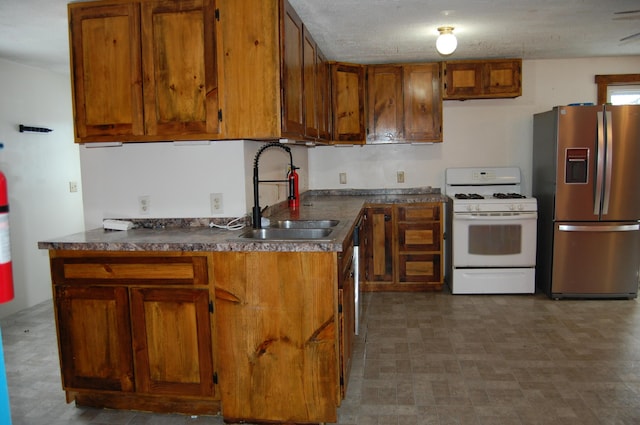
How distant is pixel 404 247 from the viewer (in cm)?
463

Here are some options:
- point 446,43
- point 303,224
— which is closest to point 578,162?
point 446,43

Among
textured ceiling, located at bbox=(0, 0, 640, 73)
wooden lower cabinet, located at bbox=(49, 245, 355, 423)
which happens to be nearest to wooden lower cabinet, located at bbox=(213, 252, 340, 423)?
wooden lower cabinet, located at bbox=(49, 245, 355, 423)

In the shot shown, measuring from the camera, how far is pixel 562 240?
4324mm

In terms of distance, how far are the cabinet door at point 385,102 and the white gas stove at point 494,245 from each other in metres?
0.88

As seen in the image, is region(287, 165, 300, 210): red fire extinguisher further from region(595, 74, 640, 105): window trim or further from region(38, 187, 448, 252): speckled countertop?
region(595, 74, 640, 105): window trim

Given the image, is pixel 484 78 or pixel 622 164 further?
pixel 484 78

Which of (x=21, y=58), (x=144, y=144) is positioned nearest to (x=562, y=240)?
(x=144, y=144)

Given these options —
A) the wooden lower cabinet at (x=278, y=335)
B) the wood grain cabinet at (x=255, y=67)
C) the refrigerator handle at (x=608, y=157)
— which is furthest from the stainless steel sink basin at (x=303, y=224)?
the refrigerator handle at (x=608, y=157)

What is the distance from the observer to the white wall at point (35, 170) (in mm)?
4191

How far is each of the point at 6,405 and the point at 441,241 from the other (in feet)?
12.8

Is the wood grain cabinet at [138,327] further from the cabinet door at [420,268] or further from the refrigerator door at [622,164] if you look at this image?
the refrigerator door at [622,164]

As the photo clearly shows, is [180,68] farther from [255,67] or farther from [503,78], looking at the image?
[503,78]

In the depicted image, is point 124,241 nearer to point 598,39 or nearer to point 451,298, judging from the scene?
point 451,298

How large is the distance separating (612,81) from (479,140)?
4.44ft
